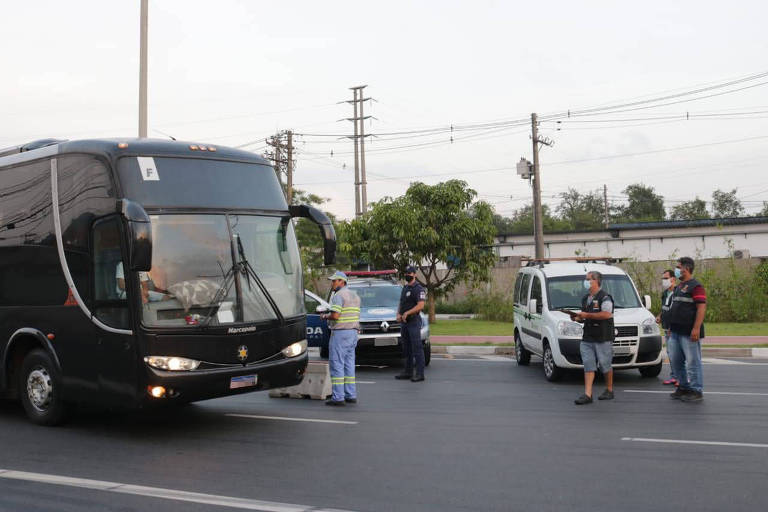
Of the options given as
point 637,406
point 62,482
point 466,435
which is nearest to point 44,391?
point 62,482

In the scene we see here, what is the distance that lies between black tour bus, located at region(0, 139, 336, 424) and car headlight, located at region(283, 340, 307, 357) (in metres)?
0.01

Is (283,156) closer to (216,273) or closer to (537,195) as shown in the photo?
(537,195)

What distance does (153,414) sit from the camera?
10258 millimetres

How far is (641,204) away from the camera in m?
97.5

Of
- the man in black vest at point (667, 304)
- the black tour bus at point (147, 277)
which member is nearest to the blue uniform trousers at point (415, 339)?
the man in black vest at point (667, 304)

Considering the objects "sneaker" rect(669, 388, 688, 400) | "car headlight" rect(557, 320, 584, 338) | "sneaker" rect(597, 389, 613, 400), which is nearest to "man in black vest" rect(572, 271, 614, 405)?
"sneaker" rect(597, 389, 613, 400)

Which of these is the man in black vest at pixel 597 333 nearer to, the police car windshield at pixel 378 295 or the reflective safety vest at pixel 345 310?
the reflective safety vest at pixel 345 310

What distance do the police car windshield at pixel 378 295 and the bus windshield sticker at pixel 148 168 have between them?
27.9ft

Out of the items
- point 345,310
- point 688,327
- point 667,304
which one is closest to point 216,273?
point 345,310

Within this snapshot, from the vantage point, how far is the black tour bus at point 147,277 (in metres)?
8.22

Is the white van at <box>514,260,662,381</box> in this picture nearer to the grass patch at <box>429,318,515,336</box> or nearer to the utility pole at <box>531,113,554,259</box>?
the grass patch at <box>429,318,515,336</box>

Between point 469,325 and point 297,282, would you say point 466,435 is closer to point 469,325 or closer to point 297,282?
point 297,282

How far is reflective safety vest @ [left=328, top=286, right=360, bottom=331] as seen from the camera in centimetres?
1084

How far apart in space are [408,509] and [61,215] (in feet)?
17.8
